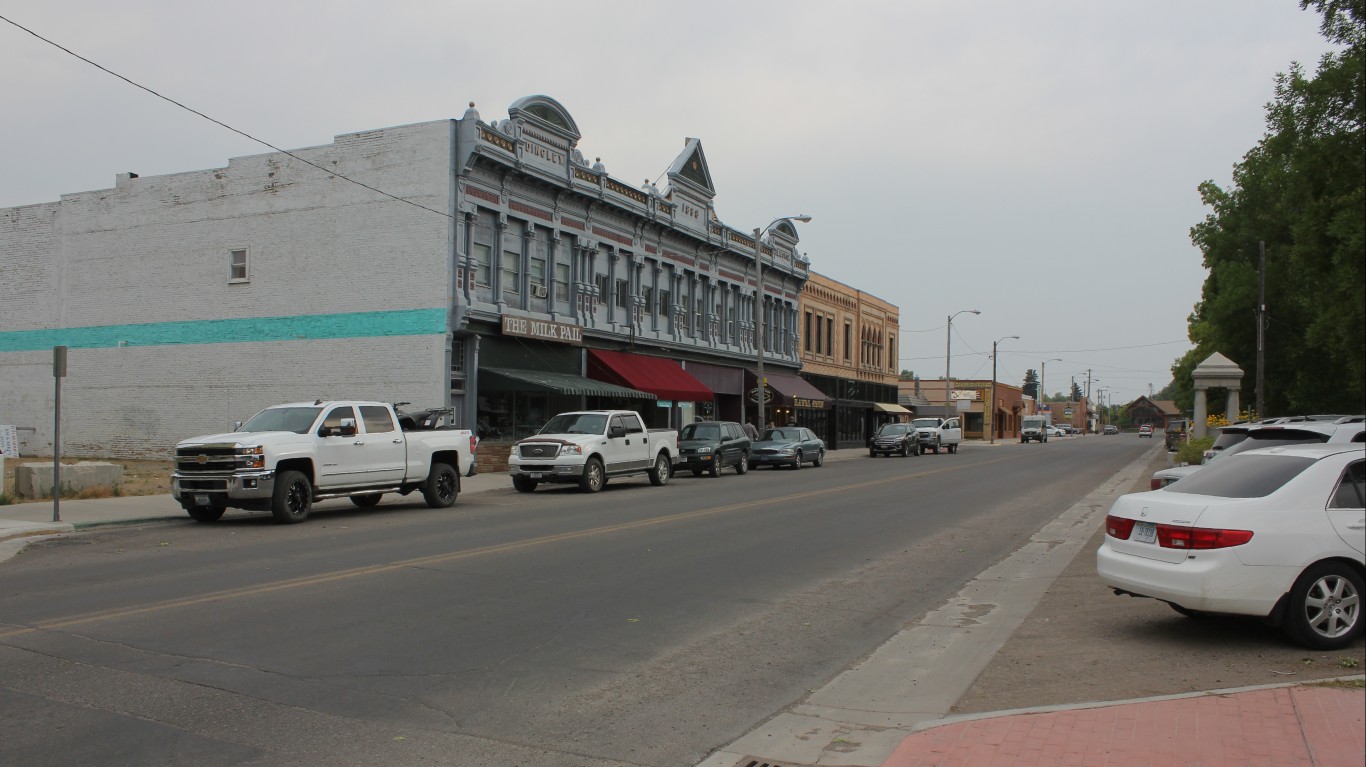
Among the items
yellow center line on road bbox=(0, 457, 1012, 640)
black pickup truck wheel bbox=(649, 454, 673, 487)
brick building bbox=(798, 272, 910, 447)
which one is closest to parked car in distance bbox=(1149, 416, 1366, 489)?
yellow center line on road bbox=(0, 457, 1012, 640)

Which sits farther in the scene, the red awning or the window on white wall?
the red awning

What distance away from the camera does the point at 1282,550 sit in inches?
279

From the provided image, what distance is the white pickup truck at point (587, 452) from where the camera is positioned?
23.8 metres

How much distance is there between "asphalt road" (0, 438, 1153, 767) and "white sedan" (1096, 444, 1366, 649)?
7.92 feet

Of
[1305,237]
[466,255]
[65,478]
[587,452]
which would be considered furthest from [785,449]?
[65,478]

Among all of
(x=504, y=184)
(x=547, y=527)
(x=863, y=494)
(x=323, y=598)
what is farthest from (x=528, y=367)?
(x=323, y=598)

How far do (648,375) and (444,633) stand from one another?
30.5m

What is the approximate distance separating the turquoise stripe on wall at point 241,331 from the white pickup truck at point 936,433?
29836 mm

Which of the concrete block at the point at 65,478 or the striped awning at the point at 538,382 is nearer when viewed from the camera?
the concrete block at the point at 65,478

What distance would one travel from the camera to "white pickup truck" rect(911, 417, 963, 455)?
53.5 m

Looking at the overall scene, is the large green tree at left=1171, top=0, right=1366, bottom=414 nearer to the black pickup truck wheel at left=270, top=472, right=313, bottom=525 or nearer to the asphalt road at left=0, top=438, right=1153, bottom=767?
the asphalt road at left=0, top=438, right=1153, bottom=767

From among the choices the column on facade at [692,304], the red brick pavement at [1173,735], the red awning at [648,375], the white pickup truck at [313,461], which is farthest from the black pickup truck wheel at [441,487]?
the column on facade at [692,304]

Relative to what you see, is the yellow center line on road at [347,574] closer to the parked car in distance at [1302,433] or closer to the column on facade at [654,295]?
the parked car in distance at [1302,433]

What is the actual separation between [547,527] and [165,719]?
987 centimetres
